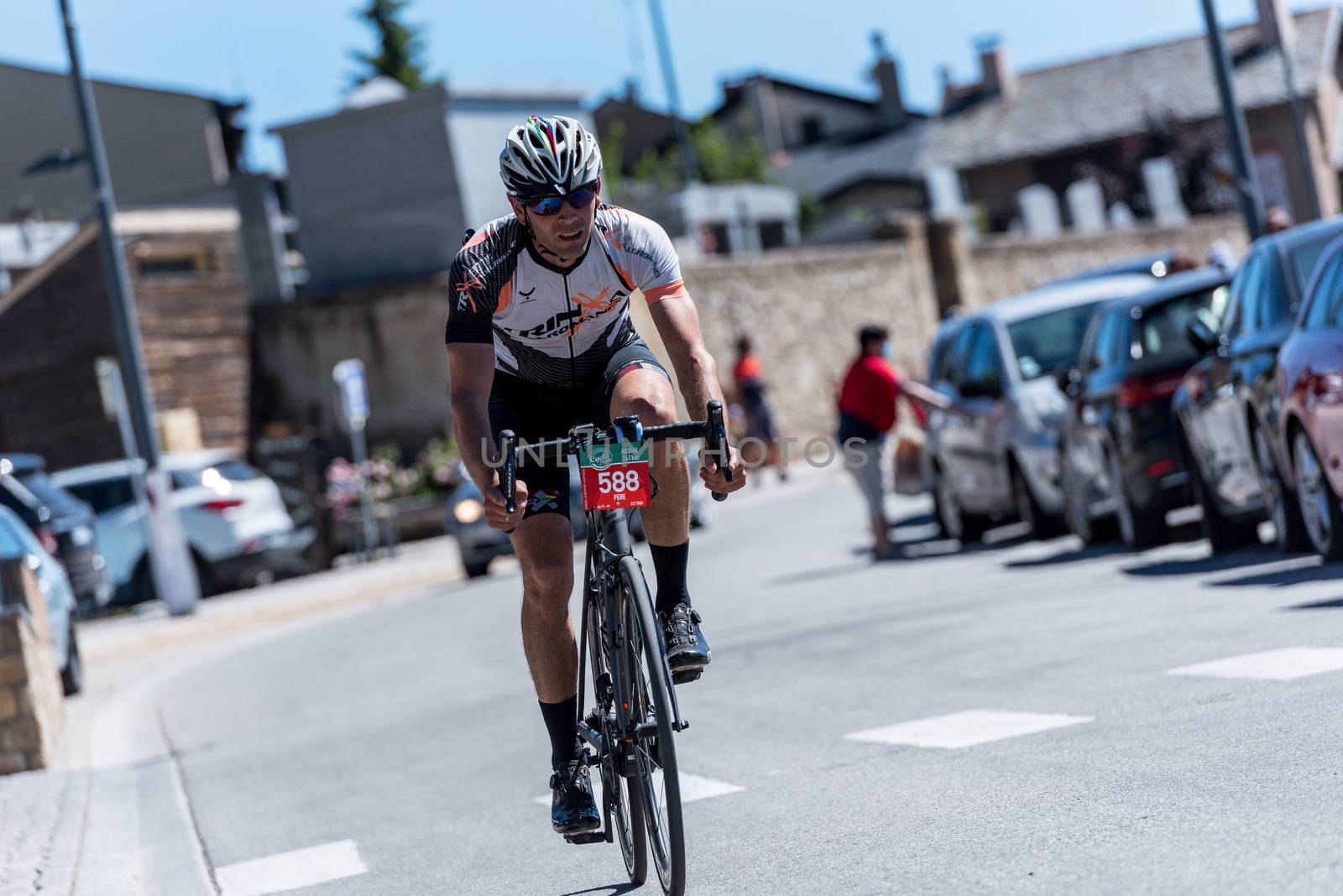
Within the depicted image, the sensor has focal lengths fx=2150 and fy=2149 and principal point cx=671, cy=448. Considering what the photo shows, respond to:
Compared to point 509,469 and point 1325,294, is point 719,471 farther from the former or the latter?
point 1325,294

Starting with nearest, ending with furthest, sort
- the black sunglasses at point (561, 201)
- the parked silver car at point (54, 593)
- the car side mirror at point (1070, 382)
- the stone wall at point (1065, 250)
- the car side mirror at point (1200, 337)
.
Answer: the black sunglasses at point (561, 201) → the car side mirror at point (1200, 337) → the car side mirror at point (1070, 382) → the parked silver car at point (54, 593) → the stone wall at point (1065, 250)

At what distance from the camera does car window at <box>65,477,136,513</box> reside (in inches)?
1040

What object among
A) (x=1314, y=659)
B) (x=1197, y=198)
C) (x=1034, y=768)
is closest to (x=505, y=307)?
(x=1034, y=768)

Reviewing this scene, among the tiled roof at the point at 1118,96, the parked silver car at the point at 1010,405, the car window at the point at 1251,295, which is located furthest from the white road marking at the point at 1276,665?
the tiled roof at the point at 1118,96

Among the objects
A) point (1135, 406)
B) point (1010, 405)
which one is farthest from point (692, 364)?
point (1010, 405)

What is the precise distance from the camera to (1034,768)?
21.5ft

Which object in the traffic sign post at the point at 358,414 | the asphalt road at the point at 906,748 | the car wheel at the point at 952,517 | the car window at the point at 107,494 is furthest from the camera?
the traffic sign post at the point at 358,414

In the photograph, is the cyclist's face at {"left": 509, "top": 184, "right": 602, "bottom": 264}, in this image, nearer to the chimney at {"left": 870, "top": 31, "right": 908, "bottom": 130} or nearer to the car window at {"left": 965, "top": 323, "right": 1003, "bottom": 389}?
the car window at {"left": 965, "top": 323, "right": 1003, "bottom": 389}

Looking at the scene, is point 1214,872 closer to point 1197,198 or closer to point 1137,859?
point 1137,859

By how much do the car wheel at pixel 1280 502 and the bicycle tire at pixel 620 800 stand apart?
6385 millimetres

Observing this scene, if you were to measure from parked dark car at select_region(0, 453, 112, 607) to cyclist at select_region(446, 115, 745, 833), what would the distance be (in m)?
14.9

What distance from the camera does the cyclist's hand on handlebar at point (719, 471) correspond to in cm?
555

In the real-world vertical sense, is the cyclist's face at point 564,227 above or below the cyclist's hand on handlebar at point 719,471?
above

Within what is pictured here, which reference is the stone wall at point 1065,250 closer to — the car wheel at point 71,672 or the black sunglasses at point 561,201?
the car wheel at point 71,672
